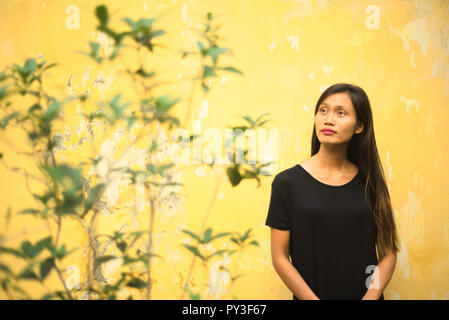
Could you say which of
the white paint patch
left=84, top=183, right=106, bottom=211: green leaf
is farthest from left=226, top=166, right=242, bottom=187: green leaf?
the white paint patch

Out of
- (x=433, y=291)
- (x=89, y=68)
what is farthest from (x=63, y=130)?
(x=433, y=291)

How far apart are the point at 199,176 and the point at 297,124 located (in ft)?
1.98

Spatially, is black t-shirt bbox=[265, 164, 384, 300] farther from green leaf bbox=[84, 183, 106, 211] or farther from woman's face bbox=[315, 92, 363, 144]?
green leaf bbox=[84, 183, 106, 211]

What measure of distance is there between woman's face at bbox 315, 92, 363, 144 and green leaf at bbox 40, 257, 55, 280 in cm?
104

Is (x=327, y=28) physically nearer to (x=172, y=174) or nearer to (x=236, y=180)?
(x=172, y=174)

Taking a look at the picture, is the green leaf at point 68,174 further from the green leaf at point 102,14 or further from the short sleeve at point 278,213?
the short sleeve at point 278,213

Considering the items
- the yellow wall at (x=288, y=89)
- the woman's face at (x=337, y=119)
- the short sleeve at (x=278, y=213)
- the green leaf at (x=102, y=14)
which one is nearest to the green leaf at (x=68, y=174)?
the green leaf at (x=102, y=14)

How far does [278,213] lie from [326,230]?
0.62 feet

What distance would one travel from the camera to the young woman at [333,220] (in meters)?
1.38

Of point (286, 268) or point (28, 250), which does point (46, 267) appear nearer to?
point (28, 250)

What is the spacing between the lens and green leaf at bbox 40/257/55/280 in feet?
2.29

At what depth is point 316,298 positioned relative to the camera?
1.36 m
